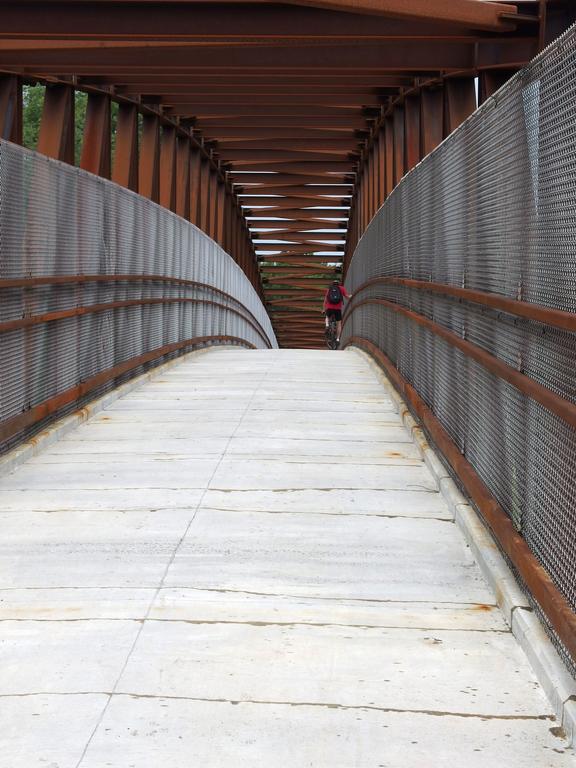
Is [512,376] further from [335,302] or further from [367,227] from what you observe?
[335,302]

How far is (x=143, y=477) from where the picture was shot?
679 cm

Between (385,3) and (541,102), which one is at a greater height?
(385,3)

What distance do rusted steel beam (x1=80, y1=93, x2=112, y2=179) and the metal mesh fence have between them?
10.2 meters

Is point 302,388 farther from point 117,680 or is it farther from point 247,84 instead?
point 247,84

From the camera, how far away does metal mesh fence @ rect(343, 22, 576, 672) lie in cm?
387

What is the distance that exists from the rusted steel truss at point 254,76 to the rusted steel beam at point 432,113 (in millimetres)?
25

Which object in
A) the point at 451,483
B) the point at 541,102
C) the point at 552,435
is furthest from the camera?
the point at 451,483

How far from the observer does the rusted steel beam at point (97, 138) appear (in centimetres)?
1755

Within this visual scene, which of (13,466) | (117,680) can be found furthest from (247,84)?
(117,680)

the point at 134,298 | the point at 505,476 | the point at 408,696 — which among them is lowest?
the point at 408,696

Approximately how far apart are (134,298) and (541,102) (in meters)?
7.90

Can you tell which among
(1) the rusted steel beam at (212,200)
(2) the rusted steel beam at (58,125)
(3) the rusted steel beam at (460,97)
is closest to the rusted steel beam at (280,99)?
(2) the rusted steel beam at (58,125)

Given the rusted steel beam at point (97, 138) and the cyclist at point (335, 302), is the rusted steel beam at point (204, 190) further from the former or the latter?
the rusted steel beam at point (97, 138)

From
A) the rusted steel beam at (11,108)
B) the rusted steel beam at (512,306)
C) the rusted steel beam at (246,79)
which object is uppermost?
the rusted steel beam at (246,79)
